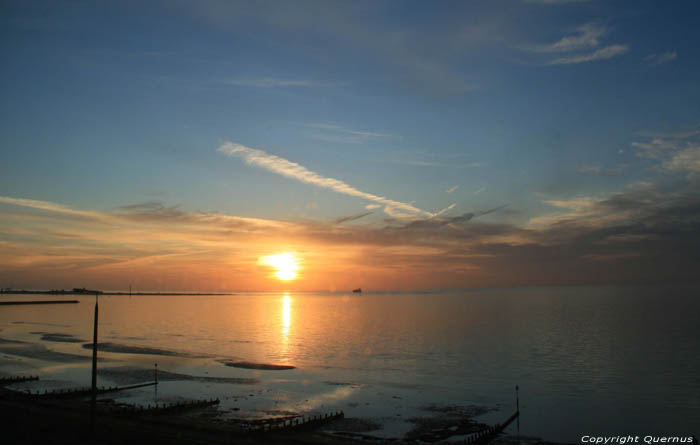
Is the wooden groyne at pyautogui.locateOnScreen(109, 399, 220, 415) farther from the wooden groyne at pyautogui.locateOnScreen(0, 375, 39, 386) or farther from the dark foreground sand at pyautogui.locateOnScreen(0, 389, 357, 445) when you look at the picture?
the wooden groyne at pyautogui.locateOnScreen(0, 375, 39, 386)

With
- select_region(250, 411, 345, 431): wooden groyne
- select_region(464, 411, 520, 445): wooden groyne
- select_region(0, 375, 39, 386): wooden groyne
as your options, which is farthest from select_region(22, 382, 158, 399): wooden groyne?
select_region(464, 411, 520, 445): wooden groyne

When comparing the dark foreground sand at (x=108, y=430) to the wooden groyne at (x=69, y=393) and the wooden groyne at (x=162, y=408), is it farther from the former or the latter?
the wooden groyne at (x=69, y=393)

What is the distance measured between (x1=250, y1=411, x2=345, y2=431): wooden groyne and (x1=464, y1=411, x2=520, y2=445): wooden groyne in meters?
13.1

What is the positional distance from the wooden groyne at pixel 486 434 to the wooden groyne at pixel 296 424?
13.1 m

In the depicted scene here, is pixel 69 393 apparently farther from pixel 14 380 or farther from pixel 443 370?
pixel 443 370

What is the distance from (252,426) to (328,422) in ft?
24.2

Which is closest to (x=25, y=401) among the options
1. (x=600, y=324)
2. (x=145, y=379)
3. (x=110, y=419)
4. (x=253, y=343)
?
(x=110, y=419)

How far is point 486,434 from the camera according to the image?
1575 inches

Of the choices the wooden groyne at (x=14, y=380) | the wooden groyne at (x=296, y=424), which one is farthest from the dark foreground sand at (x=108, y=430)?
the wooden groyne at (x=14, y=380)

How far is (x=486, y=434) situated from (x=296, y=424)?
16.6 m

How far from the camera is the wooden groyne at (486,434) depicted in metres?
38.5

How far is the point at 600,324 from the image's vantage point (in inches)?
5448

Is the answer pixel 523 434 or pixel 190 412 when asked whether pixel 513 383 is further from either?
pixel 190 412

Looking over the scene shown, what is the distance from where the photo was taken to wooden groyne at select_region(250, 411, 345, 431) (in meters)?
39.2
